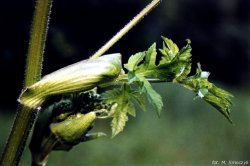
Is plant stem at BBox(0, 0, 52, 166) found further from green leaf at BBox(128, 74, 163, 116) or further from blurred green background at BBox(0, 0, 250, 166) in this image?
blurred green background at BBox(0, 0, 250, 166)

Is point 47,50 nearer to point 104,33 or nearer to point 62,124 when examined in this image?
point 104,33

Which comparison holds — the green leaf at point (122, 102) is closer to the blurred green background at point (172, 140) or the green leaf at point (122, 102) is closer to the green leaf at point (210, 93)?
the green leaf at point (210, 93)

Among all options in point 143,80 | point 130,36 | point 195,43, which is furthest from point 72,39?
point 143,80

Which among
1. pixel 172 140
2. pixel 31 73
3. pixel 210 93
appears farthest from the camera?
pixel 172 140

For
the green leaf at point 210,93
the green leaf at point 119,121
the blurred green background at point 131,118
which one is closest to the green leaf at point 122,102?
the green leaf at point 119,121

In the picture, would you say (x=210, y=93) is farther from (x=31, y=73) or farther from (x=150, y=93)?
(x=31, y=73)

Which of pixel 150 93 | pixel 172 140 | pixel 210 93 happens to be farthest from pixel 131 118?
pixel 150 93
